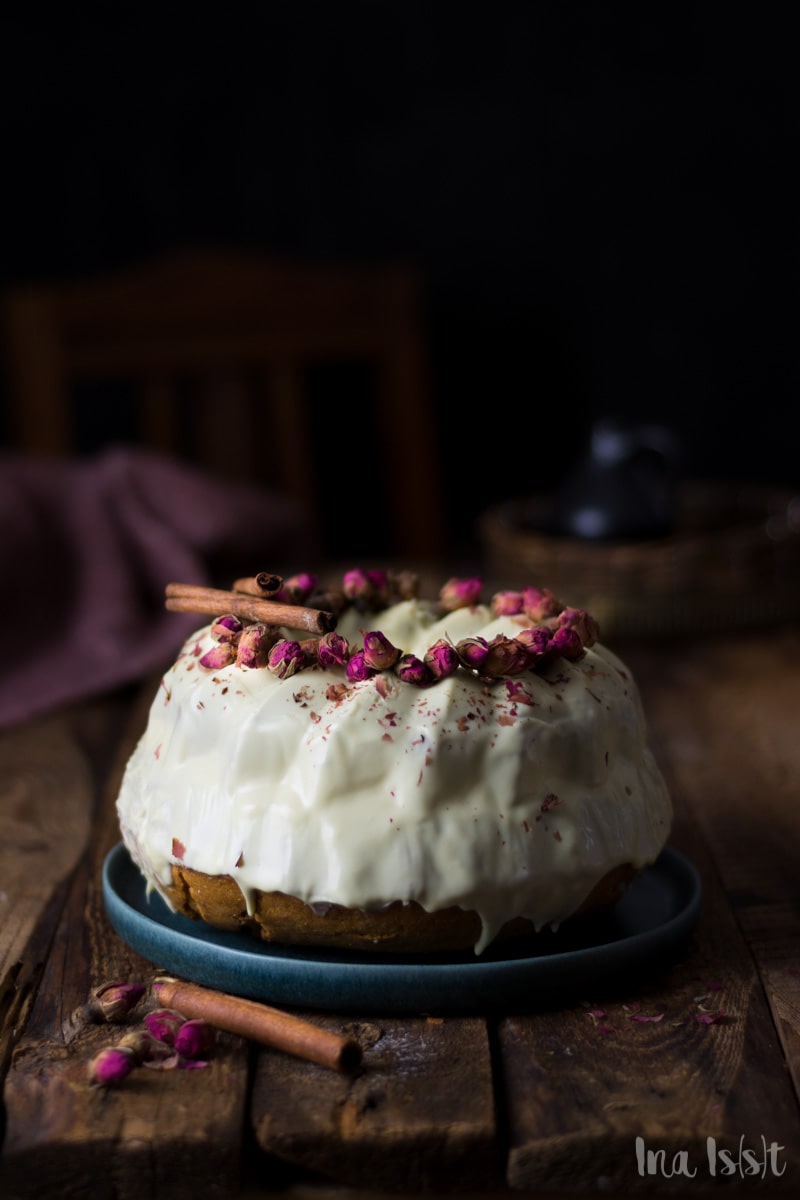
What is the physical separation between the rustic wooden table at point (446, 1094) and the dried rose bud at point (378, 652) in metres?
0.28

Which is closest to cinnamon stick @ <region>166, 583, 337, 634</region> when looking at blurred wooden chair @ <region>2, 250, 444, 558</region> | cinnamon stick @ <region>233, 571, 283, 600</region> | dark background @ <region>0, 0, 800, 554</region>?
cinnamon stick @ <region>233, 571, 283, 600</region>

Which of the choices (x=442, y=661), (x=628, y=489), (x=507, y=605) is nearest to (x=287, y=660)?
(x=442, y=661)

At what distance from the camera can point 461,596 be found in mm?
1374

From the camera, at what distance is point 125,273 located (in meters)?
3.07

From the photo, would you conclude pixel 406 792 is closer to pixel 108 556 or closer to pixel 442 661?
pixel 442 661

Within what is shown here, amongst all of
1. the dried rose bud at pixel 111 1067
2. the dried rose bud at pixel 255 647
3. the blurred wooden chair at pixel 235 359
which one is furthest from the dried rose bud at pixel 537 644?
the blurred wooden chair at pixel 235 359

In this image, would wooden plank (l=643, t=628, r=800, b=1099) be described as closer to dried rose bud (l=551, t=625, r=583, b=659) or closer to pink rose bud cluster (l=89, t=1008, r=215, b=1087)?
dried rose bud (l=551, t=625, r=583, b=659)

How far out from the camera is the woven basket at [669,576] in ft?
7.60

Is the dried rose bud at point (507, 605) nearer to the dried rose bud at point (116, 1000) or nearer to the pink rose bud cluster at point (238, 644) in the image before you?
the pink rose bud cluster at point (238, 644)

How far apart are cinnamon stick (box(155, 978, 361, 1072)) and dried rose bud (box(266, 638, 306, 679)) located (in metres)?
0.26

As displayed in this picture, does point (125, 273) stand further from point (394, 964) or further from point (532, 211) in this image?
point (394, 964)

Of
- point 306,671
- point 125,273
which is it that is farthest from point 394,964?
point 125,273

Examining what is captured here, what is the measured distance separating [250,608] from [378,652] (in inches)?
6.7

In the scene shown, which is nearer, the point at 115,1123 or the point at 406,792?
the point at 115,1123
